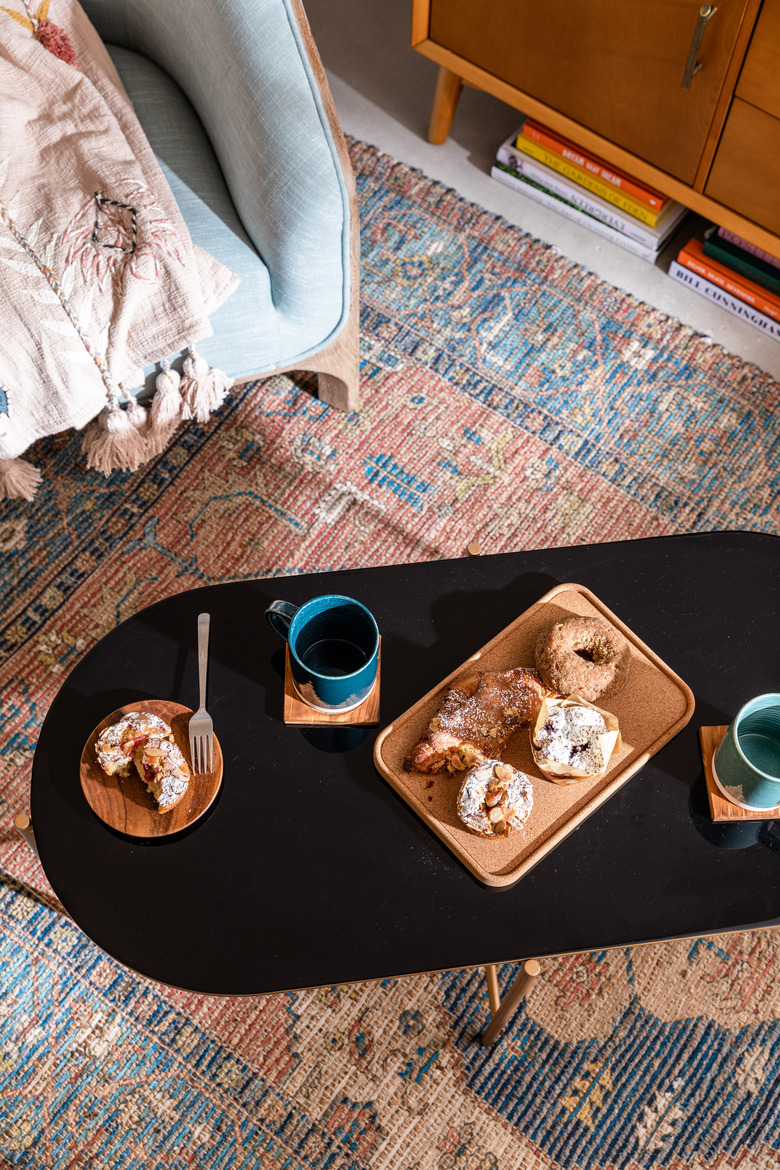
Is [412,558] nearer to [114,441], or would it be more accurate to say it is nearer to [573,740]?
[114,441]

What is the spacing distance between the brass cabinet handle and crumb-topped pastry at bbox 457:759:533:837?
3.75 ft

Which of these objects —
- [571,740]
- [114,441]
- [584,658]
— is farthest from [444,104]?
[571,740]

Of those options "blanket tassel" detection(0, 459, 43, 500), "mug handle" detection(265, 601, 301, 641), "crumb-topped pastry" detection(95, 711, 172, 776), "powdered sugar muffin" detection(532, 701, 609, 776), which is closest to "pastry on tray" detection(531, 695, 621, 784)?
"powdered sugar muffin" detection(532, 701, 609, 776)

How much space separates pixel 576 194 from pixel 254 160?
2.63ft

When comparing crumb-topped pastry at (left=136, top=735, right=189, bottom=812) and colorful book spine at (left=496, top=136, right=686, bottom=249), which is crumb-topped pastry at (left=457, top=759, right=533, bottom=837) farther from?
colorful book spine at (left=496, top=136, right=686, bottom=249)

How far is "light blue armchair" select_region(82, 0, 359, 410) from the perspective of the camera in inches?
51.8

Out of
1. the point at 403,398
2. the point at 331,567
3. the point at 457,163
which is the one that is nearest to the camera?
the point at 331,567

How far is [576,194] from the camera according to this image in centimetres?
192

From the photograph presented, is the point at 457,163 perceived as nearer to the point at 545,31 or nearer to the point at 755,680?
the point at 545,31

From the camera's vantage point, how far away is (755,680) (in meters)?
1.12

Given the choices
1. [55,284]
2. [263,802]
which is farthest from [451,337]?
[263,802]

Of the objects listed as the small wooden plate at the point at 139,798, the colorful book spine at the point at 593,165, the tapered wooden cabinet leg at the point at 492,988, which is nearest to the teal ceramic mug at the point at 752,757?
the tapered wooden cabinet leg at the point at 492,988

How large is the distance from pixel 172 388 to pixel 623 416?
2.62 feet

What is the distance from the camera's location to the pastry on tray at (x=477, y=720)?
1047mm
